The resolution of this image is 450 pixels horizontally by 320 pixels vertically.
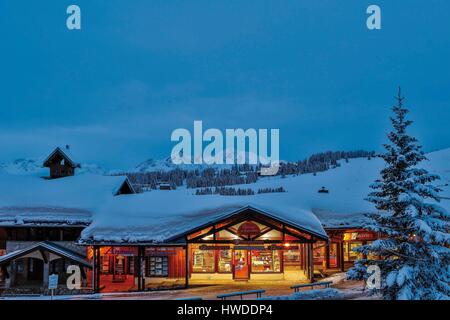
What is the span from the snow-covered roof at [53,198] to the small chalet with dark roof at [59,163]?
161cm

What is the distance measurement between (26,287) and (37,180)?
1178 centimetres

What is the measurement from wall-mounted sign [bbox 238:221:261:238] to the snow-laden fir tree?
36.8ft

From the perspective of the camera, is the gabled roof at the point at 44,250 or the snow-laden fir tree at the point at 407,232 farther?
the gabled roof at the point at 44,250

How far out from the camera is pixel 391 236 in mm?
18656

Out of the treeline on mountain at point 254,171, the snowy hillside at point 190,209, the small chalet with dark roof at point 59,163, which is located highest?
the treeline on mountain at point 254,171

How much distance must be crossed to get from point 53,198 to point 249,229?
48.9 feet

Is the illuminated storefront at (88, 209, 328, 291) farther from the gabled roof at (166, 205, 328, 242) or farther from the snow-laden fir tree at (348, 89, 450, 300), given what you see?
the snow-laden fir tree at (348, 89, 450, 300)

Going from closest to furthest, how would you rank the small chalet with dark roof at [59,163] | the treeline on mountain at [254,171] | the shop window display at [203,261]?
the shop window display at [203,261]
the small chalet with dark roof at [59,163]
the treeline on mountain at [254,171]

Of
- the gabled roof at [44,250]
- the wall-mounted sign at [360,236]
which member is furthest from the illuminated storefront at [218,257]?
the wall-mounted sign at [360,236]

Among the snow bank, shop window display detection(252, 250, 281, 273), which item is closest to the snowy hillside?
shop window display detection(252, 250, 281, 273)

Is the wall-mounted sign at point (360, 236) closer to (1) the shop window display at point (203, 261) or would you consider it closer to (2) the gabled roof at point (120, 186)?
(1) the shop window display at point (203, 261)

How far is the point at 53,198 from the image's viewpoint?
36.1 metres

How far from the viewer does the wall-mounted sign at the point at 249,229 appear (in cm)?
2936

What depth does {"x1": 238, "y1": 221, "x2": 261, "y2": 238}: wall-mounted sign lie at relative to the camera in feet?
96.3
